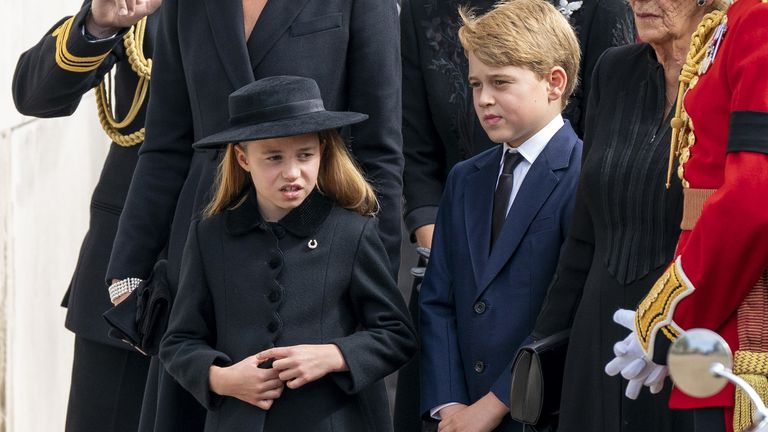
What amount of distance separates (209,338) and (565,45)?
3.87 feet

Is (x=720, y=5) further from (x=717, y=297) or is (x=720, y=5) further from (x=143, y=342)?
(x=143, y=342)

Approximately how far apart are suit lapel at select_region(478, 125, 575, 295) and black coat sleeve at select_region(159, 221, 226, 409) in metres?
0.67

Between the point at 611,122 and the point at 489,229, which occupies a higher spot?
the point at 611,122

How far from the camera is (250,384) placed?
3.65 m

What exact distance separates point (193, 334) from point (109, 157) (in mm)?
1309

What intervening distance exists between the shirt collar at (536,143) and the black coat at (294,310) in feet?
1.50

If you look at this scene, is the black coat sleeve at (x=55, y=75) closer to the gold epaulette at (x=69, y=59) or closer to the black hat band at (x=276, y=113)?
the gold epaulette at (x=69, y=59)

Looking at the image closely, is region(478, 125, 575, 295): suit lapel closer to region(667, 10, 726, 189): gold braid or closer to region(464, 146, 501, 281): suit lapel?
region(464, 146, 501, 281): suit lapel

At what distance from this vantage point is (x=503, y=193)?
160 inches

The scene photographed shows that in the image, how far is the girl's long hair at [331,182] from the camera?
153 inches

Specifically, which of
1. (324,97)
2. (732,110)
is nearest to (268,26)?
(324,97)

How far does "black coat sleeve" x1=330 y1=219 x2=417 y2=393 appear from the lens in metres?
3.71

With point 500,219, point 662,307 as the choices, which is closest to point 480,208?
point 500,219

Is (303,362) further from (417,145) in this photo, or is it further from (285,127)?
(417,145)
